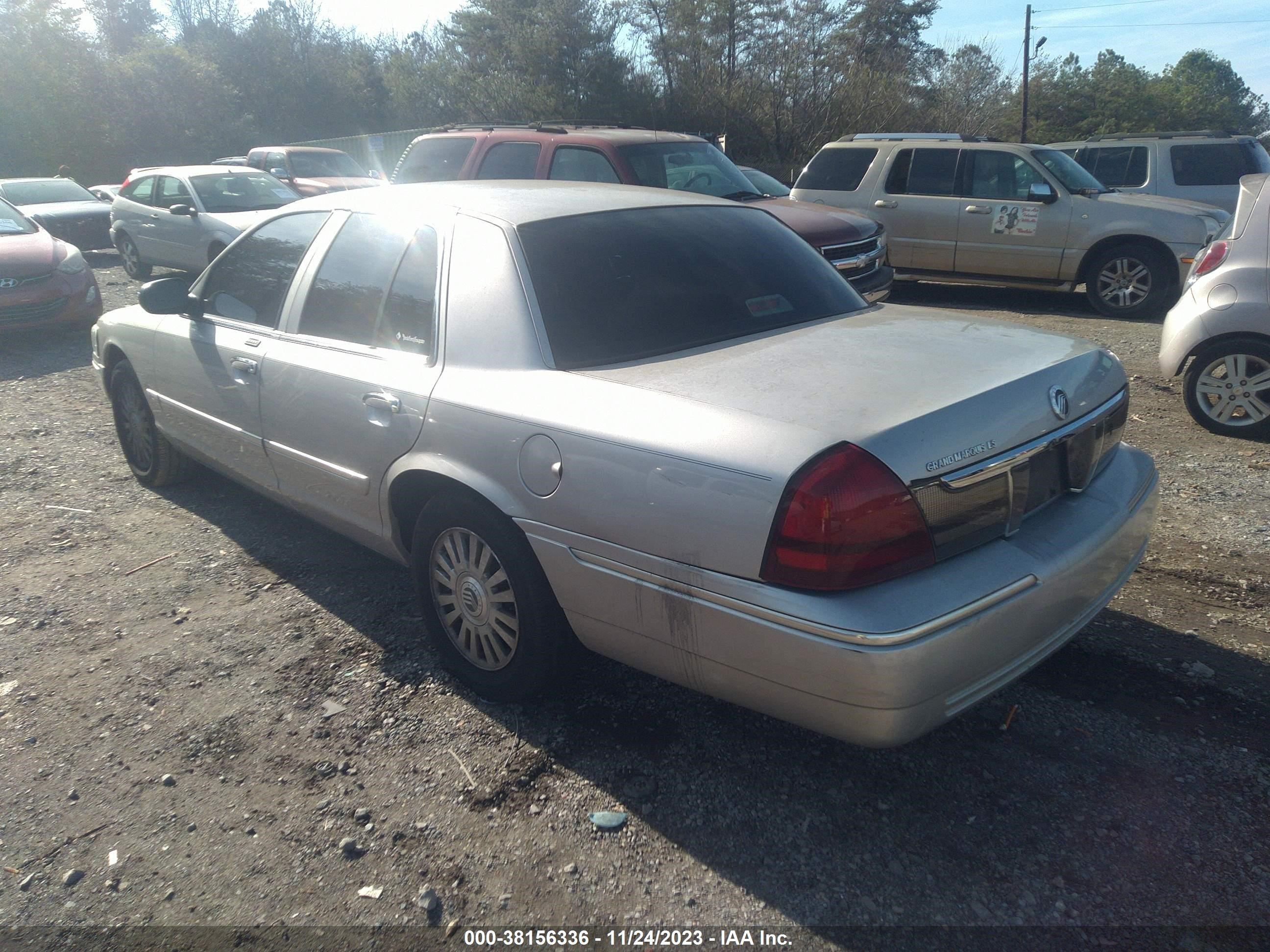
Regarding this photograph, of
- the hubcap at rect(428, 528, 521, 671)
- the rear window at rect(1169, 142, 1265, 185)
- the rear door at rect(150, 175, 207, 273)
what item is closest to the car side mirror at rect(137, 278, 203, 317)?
the hubcap at rect(428, 528, 521, 671)

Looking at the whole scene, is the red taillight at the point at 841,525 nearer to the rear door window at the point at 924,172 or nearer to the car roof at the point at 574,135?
the car roof at the point at 574,135

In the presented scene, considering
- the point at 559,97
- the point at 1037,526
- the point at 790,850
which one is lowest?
the point at 790,850

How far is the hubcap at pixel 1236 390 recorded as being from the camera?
5.68 meters

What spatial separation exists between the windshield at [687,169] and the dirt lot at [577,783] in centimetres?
549

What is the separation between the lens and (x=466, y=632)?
10.8 ft

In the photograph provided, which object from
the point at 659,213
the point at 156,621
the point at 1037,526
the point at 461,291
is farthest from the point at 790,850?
the point at 156,621

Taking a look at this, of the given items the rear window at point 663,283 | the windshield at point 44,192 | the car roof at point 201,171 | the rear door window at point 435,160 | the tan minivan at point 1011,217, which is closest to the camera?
the rear window at point 663,283

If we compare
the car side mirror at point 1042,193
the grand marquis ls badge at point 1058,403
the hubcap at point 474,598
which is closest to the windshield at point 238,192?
the car side mirror at point 1042,193

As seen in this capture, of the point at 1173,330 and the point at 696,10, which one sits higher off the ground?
the point at 696,10

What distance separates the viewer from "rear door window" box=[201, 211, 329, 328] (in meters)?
4.08

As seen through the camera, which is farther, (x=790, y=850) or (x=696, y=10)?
(x=696, y=10)

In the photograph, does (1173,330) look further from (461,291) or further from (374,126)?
(374,126)

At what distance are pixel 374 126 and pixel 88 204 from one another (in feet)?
96.8

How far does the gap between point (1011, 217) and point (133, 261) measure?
39.3 ft
